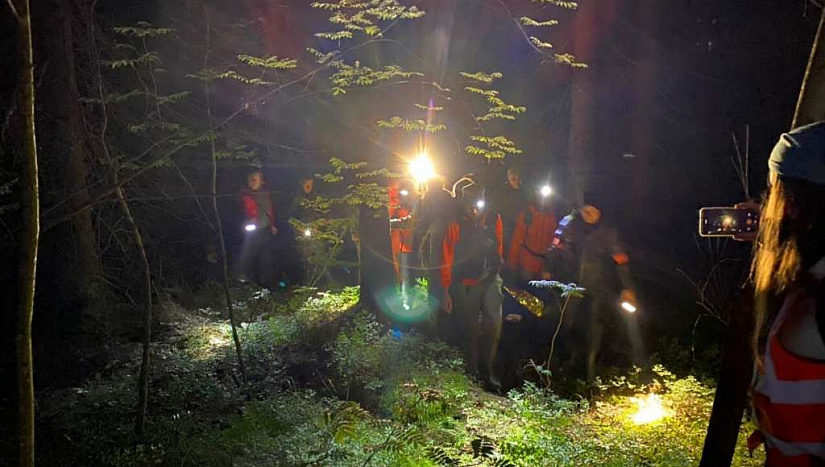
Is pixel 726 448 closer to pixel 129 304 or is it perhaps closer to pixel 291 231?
pixel 129 304

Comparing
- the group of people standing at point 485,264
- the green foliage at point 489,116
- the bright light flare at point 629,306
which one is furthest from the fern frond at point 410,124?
the bright light flare at point 629,306

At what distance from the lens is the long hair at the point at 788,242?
142 centimetres

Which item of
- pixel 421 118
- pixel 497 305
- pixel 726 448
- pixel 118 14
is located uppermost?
pixel 118 14

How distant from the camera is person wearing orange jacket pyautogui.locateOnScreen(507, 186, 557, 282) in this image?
26.1 ft

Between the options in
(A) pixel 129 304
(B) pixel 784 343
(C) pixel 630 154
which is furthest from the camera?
(C) pixel 630 154

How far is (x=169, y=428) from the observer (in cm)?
511

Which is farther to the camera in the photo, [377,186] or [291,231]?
[291,231]

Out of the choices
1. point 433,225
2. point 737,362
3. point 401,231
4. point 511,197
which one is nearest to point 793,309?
point 737,362

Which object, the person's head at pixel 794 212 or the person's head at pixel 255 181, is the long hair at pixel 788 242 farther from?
the person's head at pixel 255 181

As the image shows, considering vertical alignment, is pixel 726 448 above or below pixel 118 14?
below

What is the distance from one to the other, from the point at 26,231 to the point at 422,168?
5164 mm

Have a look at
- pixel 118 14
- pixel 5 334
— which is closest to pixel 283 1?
pixel 118 14

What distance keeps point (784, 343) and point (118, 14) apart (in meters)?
9.62

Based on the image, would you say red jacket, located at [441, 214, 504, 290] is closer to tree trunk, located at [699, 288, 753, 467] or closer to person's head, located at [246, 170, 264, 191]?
tree trunk, located at [699, 288, 753, 467]
